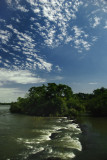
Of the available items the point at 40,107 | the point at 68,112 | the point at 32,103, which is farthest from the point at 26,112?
the point at 68,112

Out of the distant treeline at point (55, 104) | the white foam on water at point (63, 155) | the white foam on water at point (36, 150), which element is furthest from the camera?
the distant treeline at point (55, 104)

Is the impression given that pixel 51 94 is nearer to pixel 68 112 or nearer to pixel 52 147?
pixel 68 112

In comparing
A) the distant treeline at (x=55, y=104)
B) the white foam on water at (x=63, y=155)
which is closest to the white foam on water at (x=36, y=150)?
the white foam on water at (x=63, y=155)

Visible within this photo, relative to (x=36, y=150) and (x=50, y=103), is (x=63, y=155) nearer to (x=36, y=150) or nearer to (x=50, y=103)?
(x=36, y=150)

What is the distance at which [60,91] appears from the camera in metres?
64.0

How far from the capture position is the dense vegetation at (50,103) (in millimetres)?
52812

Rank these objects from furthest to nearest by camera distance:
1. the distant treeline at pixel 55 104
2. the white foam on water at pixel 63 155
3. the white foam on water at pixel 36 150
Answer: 1. the distant treeline at pixel 55 104
2. the white foam on water at pixel 36 150
3. the white foam on water at pixel 63 155

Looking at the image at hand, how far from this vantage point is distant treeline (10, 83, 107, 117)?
51406mm

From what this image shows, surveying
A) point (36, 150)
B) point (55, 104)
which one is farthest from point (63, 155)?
point (55, 104)

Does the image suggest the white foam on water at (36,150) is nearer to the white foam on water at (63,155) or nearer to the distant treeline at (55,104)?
the white foam on water at (63,155)

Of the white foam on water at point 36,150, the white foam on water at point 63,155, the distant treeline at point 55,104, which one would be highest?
the distant treeline at point 55,104

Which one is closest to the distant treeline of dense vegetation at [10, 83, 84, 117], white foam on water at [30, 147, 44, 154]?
dense vegetation at [10, 83, 84, 117]

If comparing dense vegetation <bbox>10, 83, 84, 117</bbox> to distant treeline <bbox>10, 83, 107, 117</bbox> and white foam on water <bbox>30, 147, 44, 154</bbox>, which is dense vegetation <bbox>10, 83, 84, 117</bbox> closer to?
distant treeline <bbox>10, 83, 107, 117</bbox>

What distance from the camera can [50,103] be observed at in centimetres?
5506
